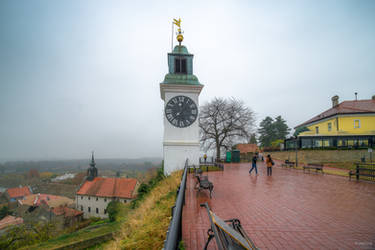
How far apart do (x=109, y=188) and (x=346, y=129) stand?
52259 millimetres

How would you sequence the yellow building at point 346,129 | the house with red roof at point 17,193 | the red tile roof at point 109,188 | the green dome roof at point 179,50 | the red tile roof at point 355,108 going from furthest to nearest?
the house with red roof at point 17,193 → the red tile roof at point 109,188 → the red tile roof at point 355,108 → the yellow building at point 346,129 → the green dome roof at point 179,50

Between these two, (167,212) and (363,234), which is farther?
(167,212)

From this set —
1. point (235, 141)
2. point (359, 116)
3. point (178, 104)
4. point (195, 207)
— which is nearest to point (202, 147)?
point (235, 141)

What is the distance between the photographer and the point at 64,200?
52.7 metres

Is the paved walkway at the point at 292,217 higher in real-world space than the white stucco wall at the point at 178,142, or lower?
lower

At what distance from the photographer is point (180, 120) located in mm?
12516

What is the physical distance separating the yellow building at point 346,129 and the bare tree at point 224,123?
322 inches

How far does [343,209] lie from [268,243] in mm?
3712

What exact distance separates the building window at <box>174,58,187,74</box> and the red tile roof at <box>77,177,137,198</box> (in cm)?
3732

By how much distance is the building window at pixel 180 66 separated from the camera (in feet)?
44.9

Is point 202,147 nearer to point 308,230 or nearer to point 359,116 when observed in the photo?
point 308,230

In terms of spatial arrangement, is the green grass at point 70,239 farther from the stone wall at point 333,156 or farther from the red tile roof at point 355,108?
the red tile roof at point 355,108

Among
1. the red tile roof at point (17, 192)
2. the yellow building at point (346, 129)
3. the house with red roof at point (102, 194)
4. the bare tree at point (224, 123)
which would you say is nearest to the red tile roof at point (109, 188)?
the house with red roof at point (102, 194)

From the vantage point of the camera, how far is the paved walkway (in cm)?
336
